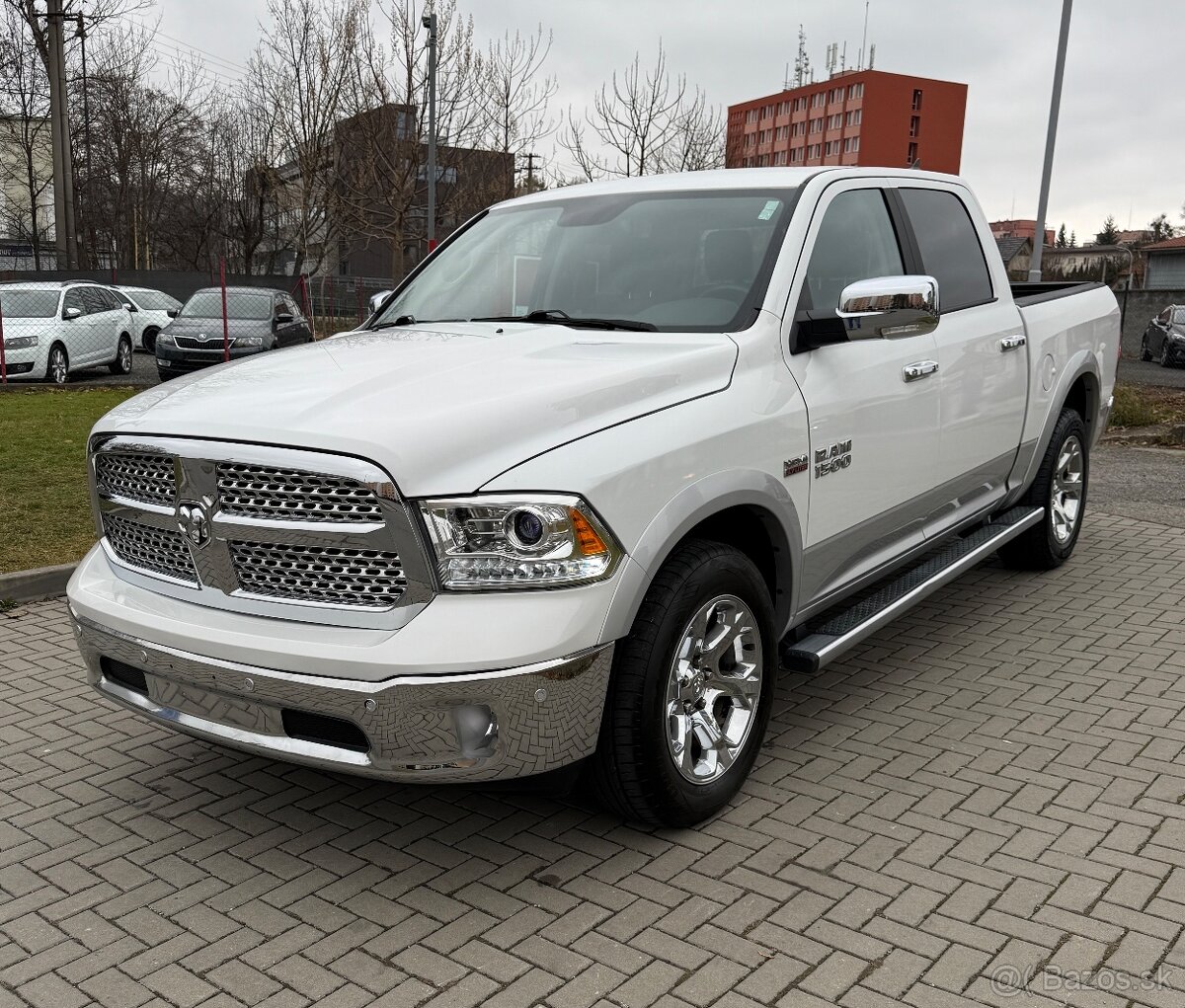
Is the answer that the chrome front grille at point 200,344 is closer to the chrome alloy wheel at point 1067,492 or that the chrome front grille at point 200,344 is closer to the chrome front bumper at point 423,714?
the chrome alloy wheel at point 1067,492

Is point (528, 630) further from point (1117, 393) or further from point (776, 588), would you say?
point (1117, 393)

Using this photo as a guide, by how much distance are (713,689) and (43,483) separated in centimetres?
692

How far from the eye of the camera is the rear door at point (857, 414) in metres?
3.96

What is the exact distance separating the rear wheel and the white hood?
17.5 meters

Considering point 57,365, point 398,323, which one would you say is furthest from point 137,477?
point 57,365

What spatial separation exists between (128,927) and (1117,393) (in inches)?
591

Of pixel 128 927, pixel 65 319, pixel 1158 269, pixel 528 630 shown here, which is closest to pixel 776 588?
pixel 528 630

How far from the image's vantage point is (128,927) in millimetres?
3092

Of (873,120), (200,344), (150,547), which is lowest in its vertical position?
(200,344)

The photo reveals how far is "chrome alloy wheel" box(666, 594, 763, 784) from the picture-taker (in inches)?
134

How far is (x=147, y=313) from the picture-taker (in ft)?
79.2

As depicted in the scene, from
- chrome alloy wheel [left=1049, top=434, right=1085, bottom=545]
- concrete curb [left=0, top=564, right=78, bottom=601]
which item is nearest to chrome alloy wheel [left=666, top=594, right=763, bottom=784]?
chrome alloy wheel [left=1049, top=434, right=1085, bottom=545]

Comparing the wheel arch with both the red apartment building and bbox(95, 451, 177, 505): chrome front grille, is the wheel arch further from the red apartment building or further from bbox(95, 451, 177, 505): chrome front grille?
the red apartment building

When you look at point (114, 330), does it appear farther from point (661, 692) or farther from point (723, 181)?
point (661, 692)
